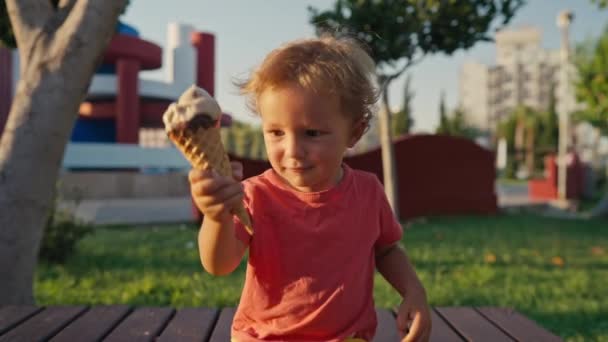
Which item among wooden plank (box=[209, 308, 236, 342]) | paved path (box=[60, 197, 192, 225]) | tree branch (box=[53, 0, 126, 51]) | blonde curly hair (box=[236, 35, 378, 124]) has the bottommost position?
paved path (box=[60, 197, 192, 225])

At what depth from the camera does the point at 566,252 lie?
24.6ft

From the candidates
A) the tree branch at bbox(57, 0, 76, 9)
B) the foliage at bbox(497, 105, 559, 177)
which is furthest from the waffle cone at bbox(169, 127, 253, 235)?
the foliage at bbox(497, 105, 559, 177)

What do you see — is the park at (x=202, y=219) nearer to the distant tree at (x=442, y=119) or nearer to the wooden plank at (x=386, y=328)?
the wooden plank at (x=386, y=328)

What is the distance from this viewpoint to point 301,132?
151 cm

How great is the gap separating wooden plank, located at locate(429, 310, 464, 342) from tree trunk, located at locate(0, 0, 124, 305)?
7.67 feet

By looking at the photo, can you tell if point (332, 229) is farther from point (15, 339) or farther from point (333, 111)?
point (15, 339)

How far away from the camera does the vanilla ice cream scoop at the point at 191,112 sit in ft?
3.96

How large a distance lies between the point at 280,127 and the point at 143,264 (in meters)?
5.03

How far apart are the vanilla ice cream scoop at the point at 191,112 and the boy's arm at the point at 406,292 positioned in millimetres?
885

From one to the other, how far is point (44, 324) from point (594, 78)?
47.5 ft

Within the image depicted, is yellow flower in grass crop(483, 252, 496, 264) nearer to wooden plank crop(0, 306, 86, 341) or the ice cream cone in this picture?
wooden plank crop(0, 306, 86, 341)

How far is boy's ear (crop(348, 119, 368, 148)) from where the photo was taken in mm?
1691

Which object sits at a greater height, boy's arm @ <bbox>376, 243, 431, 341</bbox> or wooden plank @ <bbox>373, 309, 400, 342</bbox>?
boy's arm @ <bbox>376, 243, 431, 341</bbox>

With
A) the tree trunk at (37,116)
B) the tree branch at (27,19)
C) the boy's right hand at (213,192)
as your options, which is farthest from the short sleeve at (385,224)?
the tree branch at (27,19)
